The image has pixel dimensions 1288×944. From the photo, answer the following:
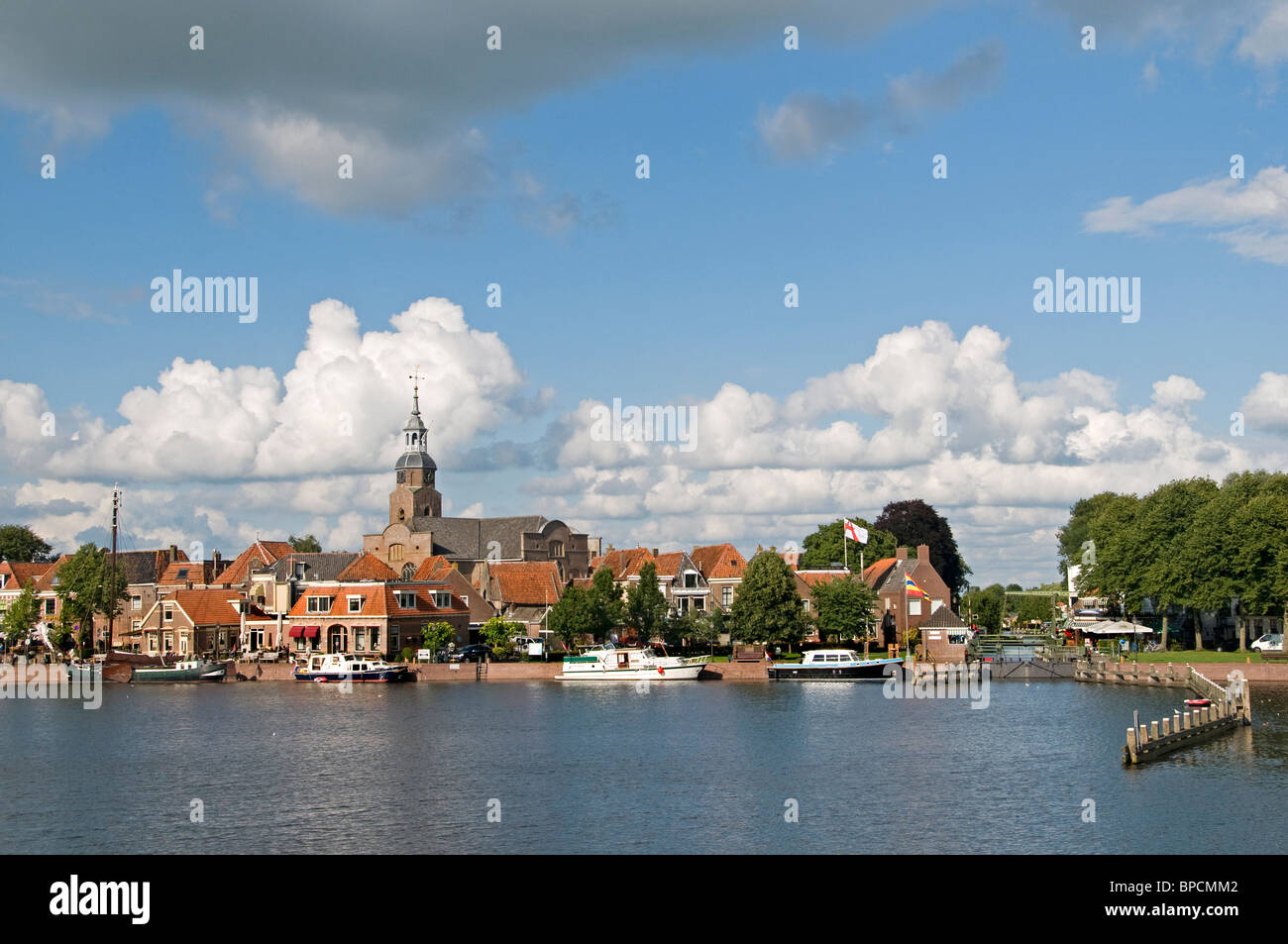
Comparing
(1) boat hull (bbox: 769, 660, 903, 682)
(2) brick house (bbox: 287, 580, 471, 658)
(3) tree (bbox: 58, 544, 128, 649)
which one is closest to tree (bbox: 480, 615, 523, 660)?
(2) brick house (bbox: 287, 580, 471, 658)

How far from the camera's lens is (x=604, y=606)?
117 meters

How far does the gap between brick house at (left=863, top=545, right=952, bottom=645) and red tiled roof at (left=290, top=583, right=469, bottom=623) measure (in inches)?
1660

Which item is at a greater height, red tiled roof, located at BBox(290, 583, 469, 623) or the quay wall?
red tiled roof, located at BBox(290, 583, 469, 623)

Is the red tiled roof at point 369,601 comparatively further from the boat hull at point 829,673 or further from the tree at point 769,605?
the boat hull at point 829,673

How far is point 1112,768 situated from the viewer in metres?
53.5

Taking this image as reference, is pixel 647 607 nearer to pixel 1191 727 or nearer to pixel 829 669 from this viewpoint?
pixel 829 669

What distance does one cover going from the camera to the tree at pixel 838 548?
152 metres

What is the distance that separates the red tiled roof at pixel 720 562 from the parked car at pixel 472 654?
26038mm

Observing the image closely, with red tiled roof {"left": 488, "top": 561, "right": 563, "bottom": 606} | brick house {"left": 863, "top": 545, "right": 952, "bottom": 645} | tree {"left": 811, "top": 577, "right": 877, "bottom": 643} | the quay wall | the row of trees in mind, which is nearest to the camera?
the row of trees

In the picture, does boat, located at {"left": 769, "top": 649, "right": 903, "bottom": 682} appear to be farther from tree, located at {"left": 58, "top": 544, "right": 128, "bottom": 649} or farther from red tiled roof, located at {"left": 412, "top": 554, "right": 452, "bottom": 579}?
tree, located at {"left": 58, "top": 544, "right": 128, "bottom": 649}

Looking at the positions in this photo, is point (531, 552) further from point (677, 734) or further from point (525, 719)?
point (677, 734)

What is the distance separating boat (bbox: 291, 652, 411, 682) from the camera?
4277 inches

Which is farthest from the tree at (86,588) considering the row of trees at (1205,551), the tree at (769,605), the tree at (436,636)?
the row of trees at (1205,551)

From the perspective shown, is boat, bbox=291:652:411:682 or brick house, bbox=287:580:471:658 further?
brick house, bbox=287:580:471:658
